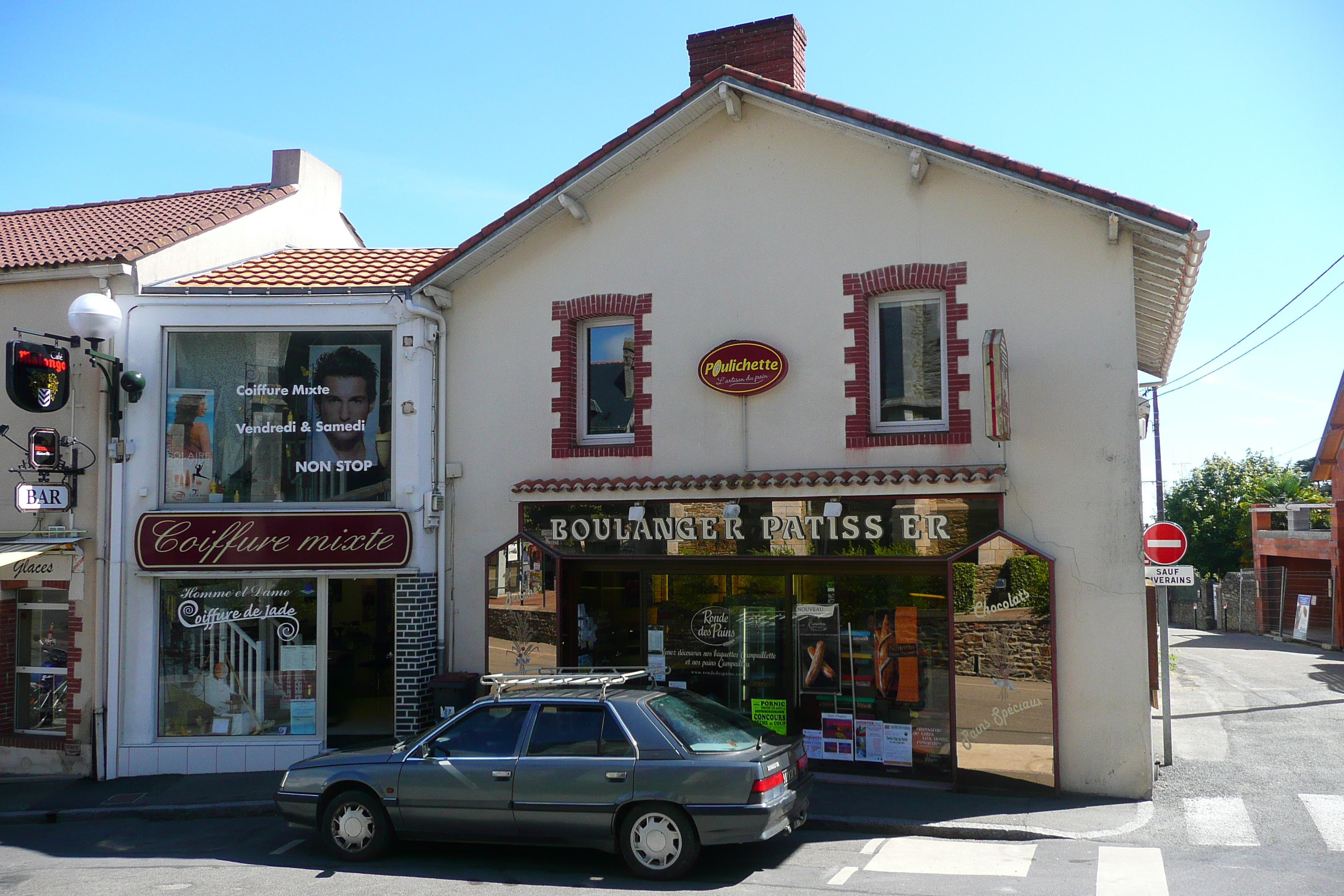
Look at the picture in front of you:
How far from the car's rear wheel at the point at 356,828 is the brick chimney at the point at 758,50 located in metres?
9.24

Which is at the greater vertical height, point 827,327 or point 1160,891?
point 827,327

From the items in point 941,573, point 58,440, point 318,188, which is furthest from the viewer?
point 318,188

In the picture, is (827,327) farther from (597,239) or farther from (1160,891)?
(1160,891)

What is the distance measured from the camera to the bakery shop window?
10.4 metres

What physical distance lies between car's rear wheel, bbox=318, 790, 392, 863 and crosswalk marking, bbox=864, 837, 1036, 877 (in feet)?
13.0

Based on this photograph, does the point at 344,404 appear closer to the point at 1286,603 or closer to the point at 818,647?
the point at 818,647

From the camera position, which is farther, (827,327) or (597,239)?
(597,239)

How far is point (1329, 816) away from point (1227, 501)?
39.6 meters

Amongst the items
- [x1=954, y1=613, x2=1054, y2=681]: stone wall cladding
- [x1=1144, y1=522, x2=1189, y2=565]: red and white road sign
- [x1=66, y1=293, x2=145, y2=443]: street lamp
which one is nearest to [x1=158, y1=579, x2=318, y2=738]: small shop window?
[x1=66, y1=293, x2=145, y2=443]: street lamp

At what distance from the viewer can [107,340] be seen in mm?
11938

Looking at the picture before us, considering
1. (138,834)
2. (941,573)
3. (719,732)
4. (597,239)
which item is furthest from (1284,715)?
(138,834)

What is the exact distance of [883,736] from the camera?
419 inches

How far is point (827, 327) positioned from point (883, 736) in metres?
4.46

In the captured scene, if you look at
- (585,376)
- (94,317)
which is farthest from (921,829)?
(94,317)
